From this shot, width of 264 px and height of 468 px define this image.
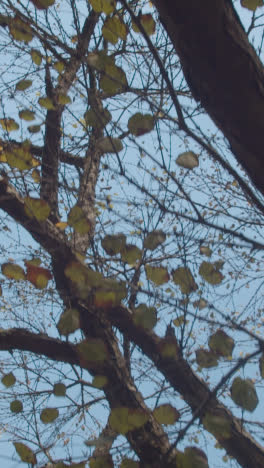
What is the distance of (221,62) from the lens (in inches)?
50.1

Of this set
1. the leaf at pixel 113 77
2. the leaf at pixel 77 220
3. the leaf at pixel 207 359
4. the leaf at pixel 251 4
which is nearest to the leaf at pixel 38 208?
the leaf at pixel 77 220

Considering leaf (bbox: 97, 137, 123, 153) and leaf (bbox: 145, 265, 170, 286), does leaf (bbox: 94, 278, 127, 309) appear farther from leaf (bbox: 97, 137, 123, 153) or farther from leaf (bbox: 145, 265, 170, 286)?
leaf (bbox: 97, 137, 123, 153)

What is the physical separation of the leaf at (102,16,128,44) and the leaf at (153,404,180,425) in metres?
1.74

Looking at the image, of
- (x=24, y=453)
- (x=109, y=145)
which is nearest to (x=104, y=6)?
(x=109, y=145)

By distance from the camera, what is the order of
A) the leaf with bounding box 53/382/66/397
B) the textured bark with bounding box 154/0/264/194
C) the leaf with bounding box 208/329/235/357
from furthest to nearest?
the leaf with bounding box 53/382/66/397 → the leaf with bounding box 208/329/235/357 → the textured bark with bounding box 154/0/264/194

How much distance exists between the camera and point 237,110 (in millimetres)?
1319

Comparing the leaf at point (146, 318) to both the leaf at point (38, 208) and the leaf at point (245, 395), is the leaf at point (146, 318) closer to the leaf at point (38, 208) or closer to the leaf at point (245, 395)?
the leaf at point (245, 395)

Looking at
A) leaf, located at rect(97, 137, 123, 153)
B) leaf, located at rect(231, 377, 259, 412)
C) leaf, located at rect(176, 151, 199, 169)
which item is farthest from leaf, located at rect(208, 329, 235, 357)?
leaf, located at rect(97, 137, 123, 153)

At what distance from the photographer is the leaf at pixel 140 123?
1.57 meters

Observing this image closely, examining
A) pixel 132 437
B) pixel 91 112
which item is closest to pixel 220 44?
pixel 91 112

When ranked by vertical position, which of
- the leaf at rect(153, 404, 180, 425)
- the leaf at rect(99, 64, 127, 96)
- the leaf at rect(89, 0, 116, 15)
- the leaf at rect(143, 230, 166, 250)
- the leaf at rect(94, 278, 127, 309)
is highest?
the leaf at rect(89, 0, 116, 15)

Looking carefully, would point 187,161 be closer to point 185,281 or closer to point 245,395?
point 185,281

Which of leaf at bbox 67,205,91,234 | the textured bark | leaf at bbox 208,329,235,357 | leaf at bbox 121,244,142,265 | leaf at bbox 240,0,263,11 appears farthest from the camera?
leaf at bbox 121,244,142,265

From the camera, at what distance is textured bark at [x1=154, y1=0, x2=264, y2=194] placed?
1.25 metres
